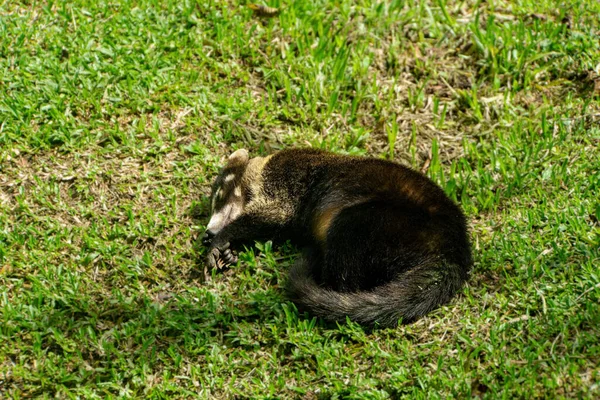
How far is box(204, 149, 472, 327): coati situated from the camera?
4.82 metres

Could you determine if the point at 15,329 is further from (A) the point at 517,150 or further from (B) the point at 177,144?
(A) the point at 517,150

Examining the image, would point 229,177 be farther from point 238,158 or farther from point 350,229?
point 350,229

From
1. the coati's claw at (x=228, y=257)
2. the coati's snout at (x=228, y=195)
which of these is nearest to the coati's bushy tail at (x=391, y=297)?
the coati's claw at (x=228, y=257)

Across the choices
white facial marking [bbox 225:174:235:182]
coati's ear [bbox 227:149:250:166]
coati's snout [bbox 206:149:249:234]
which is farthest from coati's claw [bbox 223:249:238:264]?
coati's ear [bbox 227:149:250:166]

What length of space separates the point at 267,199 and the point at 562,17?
3.69m

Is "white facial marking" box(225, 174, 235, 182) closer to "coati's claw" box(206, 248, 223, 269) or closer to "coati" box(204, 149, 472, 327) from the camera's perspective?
"coati" box(204, 149, 472, 327)

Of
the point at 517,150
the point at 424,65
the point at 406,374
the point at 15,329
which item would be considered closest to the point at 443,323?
the point at 406,374

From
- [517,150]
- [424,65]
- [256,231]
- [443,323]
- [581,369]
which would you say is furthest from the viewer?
[424,65]

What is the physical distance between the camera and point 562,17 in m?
7.37

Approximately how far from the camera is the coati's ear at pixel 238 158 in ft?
20.2

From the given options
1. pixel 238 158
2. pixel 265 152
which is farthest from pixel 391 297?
pixel 265 152

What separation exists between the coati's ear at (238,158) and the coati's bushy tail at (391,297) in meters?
1.54

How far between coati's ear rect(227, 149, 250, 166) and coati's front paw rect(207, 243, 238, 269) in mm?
866

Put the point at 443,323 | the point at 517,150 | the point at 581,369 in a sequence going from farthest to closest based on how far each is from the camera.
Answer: the point at 517,150
the point at 443,323
the point at 581,369
